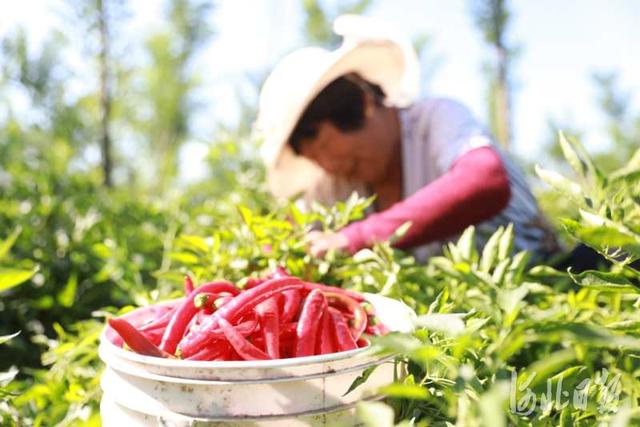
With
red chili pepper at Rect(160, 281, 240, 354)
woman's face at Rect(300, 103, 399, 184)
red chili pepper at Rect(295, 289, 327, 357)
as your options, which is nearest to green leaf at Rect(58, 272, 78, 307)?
woman's face at Rect(300, 103, 399, 184)

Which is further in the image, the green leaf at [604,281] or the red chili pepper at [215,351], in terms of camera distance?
the red chili pepper at [215,351]

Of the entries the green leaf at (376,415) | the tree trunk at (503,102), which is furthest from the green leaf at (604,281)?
the tree trunk at (503,102)

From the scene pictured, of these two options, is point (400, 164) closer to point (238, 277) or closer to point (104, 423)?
point (238, 277)

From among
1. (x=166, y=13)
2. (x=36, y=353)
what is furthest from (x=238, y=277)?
(x=166, y=13)

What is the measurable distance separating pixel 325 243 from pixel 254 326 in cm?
43

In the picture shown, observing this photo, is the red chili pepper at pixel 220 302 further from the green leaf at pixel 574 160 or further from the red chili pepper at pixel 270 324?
the green leaf at pixel 574 160

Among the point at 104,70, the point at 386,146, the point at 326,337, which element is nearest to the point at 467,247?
the point at 326,337

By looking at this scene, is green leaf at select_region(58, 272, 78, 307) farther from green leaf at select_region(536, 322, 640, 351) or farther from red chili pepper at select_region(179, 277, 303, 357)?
green leaf at select_region(536, 322, 640, 351)

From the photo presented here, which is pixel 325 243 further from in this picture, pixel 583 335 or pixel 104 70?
pixel 104 70

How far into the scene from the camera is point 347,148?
178cm

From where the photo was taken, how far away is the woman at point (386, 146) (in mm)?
1397

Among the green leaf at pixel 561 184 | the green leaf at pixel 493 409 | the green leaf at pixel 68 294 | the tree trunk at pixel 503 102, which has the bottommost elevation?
the tree trunk at pixel 503 102

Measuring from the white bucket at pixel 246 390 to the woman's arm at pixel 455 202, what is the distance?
67 centimetres

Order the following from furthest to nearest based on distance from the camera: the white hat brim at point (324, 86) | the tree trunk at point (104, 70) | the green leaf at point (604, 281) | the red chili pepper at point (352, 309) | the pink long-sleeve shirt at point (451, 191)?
the tree trunk at point (104, 70), the white hat brim at point (324, 86), the pink long-sleeve shirt at point (451, 191), the red chili pepper at point (352, 309), the green leaf at point (604, 281)
